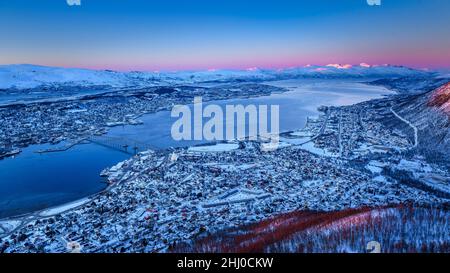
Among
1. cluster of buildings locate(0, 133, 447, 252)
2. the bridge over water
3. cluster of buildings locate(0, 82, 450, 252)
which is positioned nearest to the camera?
cluster of buildings locate(0, 133, 447, 252)

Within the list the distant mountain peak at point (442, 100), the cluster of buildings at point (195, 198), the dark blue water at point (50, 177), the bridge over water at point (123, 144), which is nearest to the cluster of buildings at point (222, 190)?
the cluster of buildings at point (195, 198)

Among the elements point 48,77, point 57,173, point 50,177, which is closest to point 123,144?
point 57,173

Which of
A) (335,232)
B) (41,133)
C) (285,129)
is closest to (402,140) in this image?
(285,129)

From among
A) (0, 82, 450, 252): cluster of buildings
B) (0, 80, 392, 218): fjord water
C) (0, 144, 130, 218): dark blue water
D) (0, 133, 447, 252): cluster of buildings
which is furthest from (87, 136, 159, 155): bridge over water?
(0, 133, 447, 252): cluster of buildings

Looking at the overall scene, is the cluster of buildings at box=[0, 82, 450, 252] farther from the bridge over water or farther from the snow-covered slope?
the snow-covered slope

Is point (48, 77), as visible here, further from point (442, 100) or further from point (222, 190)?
point (442, 100)

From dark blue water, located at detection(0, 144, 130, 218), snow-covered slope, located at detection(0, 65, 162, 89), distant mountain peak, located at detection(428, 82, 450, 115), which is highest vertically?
snow-covered slope, located at detection(0, 65, 162, 89)

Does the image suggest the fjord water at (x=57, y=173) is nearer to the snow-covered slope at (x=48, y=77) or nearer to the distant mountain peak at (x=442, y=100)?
the distant mountain peak at (x=442, y=100)

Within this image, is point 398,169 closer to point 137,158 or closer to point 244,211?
point 244,211
